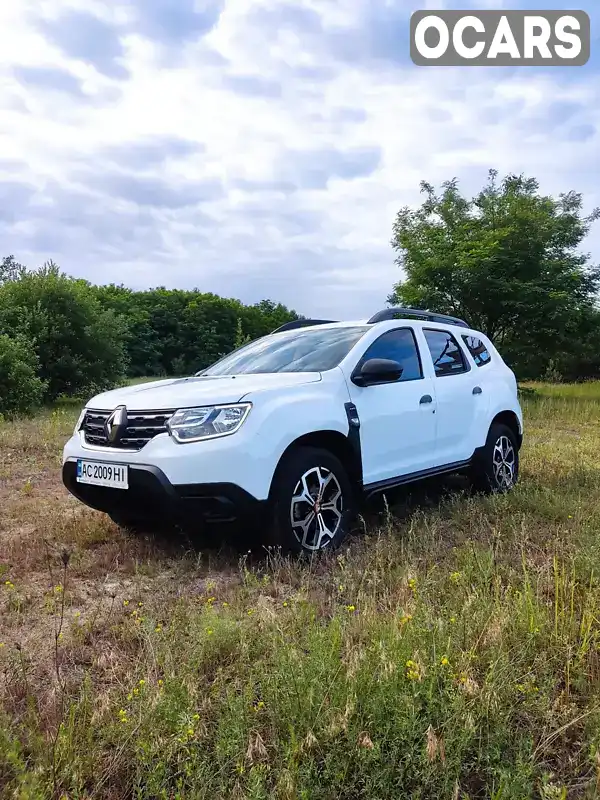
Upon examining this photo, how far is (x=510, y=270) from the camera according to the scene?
18.5 meters

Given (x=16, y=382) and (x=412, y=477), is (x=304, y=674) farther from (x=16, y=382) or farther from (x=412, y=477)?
(x=16, y=382)

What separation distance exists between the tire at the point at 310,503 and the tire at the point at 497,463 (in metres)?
1.95

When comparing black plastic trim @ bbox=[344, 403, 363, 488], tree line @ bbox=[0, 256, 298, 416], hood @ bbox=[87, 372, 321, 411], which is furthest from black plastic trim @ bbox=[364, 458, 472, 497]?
tree line @ bbox=[0, 256, 298, 416]

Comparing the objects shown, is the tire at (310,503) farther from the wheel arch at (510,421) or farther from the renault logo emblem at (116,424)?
the wheel arch at (510,421)

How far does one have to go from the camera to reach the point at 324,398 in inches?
165

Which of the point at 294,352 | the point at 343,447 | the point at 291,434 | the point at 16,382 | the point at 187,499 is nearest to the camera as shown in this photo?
the point at 187,499

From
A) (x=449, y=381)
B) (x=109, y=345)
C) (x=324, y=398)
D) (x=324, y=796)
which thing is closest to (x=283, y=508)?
(x=324, y=398)

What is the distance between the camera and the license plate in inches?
150

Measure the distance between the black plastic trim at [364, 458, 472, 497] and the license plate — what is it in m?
1.67

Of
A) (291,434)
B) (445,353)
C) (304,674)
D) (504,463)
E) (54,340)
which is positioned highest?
(54,340)

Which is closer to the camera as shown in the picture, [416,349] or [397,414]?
[397,414]

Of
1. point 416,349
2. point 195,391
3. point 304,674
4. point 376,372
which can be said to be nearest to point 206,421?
point 195,391

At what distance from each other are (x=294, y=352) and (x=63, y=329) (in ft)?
49.3

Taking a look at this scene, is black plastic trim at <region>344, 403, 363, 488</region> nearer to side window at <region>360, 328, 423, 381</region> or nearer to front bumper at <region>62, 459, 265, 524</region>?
side window at <region>360, 328, 423, 381</region>
